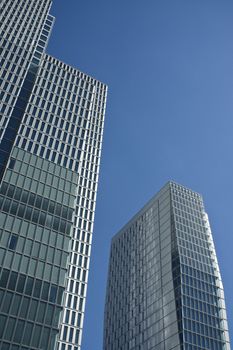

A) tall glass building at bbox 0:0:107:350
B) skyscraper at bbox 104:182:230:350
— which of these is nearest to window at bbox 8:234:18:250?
tall glass building at bbox 0:0:107:350

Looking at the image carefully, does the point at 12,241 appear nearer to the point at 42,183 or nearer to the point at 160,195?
the point at 42,183

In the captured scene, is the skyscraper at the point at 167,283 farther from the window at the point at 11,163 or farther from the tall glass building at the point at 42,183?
the window at the point at 11,163

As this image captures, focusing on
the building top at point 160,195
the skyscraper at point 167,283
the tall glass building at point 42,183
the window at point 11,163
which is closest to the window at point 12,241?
the tall glass building at point 42,183

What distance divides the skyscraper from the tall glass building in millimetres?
31998

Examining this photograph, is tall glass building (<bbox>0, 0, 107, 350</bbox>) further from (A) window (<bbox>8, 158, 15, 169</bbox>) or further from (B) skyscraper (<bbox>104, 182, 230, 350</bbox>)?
(B) skyscraper (<bbox>104, 182, 230, 350</bbox>)

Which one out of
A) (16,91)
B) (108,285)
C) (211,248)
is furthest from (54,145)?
(108,285)

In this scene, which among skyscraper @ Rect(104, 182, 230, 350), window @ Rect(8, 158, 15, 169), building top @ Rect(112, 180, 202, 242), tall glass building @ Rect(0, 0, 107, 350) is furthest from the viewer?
building top @ Rect(112, 180, 202, 242)

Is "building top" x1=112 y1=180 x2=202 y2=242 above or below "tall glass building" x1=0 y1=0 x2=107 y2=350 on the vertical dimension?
above

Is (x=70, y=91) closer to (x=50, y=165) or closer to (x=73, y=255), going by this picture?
(x=50, y=165)

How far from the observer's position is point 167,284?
11456cm

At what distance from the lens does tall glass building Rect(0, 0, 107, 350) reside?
59969 mm

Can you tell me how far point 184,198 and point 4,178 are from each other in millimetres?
72943

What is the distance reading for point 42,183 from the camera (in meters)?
75.4

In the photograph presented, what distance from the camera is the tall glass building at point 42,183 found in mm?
59969
